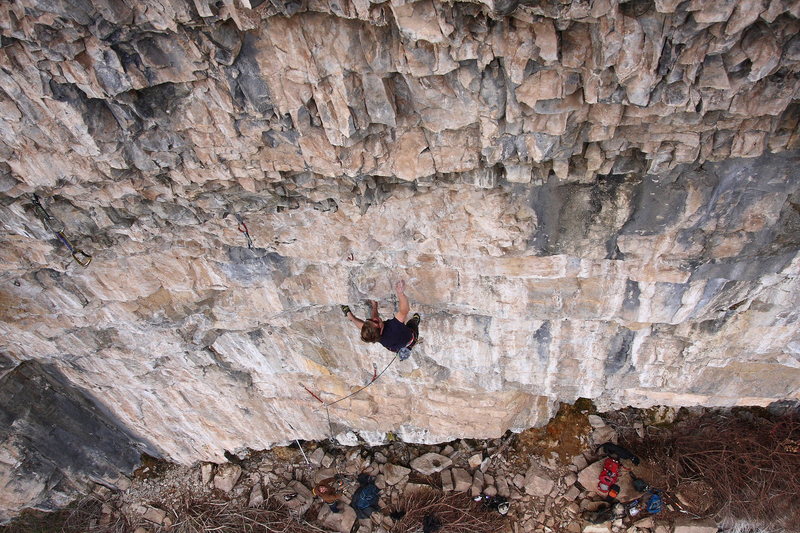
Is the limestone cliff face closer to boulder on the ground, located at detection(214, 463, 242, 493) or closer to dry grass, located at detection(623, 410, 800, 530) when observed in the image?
dry grass, located at detection(623, 410, 800, 530)

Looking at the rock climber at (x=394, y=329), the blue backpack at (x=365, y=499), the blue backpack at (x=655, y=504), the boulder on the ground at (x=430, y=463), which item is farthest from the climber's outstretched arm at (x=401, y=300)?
the blue backpack at (x=655, y=504)

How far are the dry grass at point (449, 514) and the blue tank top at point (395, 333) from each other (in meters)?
3.43

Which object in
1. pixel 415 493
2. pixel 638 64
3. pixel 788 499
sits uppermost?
pixel 638 64

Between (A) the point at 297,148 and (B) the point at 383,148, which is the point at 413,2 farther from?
(A) the point at 297,148

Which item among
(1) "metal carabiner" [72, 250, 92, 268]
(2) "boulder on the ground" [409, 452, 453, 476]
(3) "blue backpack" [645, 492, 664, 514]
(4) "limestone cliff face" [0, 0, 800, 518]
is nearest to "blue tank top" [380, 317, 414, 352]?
(4) "limestone cliff face" [0, 0, 800, 518]

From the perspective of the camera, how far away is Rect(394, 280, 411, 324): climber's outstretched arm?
4.13 metres

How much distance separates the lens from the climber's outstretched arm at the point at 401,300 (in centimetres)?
413

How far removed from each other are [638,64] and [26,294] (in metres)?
5.32

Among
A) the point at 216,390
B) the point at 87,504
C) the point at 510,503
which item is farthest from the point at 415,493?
the point at 87,504

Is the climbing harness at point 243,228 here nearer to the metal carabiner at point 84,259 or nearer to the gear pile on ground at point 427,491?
the metal carabiner at point 84,259

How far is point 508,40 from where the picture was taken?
2.26 m

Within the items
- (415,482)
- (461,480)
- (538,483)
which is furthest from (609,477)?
(415,482)

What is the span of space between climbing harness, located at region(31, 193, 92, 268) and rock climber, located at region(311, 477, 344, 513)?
472 cm

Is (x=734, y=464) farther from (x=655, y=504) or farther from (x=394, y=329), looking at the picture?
(x=394, y=329)
